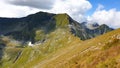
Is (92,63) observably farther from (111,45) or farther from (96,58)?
(111,45)

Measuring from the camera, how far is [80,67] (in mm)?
90312

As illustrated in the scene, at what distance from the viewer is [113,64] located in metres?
66.1

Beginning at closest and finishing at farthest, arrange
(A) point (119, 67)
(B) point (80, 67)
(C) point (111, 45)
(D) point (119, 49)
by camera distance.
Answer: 1. (A) point (119, 67)
2. (D) point (119, 49)
3. (B) point (80, 67)
4. (C) point (111, 45)

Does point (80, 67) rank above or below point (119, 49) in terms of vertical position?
below

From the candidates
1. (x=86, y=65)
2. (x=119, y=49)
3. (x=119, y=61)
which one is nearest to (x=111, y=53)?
(x=119, y=49)

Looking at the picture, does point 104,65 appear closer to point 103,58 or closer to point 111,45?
point 103,58

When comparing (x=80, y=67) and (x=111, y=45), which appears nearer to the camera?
(x=80, y=67)

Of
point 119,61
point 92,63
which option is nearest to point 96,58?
point 92,63

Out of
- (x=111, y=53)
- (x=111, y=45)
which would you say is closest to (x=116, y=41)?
(x=111, y=45)

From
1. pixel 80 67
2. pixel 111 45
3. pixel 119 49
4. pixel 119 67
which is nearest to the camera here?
pixel 119 67

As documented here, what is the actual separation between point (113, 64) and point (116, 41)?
35.5 metres

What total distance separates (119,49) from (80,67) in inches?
605

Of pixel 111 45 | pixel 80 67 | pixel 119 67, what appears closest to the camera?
pixel 119 67

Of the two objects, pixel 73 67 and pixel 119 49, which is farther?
pixel 73 67
